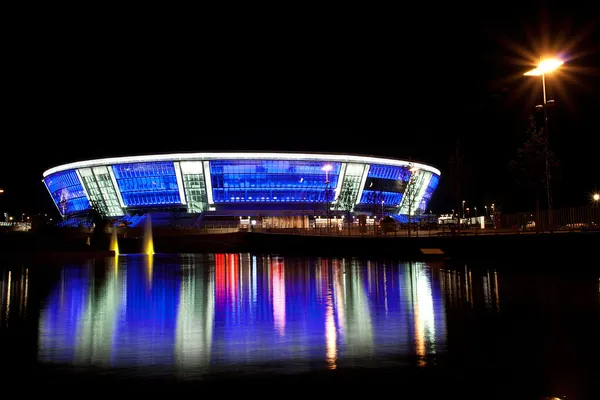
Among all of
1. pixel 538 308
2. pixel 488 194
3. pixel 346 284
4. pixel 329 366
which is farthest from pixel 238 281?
pixel 488 194

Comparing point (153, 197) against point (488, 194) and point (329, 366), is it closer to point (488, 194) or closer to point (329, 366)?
point (488, 194)

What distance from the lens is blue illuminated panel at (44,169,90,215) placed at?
10380cm

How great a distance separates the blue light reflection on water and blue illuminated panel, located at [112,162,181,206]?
3063 inches

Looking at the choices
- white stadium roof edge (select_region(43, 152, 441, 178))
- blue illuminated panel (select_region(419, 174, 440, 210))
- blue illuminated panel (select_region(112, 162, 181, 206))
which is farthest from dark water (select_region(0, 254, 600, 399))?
blue illuminated panel (select_region(419, 174, 440, 210))

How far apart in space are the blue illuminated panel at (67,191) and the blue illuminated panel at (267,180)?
27.3 m

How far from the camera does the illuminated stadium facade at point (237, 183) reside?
92688 millimetres

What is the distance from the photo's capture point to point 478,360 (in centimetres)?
714

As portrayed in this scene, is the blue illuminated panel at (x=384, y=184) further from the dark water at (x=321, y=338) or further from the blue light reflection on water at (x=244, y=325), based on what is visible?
the dark water at (x=321, y=338)

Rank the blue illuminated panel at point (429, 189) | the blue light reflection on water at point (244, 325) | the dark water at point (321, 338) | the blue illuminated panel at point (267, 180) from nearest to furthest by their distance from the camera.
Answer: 1. the dark water at point (321, 338)
2. the blue light reflection on water at point (244, 325)
3. the blue illuminated panel at point (267, 180)
4. the blue illuminated panel at point (429, 189)

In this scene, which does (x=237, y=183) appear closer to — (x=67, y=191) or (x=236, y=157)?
(x=236, y=157)

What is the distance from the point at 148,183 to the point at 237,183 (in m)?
14.7

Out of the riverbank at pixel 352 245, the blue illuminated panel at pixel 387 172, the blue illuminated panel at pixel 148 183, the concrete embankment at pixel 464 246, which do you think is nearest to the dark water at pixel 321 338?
the concrete embankment at pixel 464 246

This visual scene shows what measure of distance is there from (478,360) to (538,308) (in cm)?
485

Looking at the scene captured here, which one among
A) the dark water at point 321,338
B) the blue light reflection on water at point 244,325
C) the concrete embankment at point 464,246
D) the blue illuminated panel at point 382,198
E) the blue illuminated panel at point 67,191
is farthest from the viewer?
the blue illuminated panel at point 67,191
